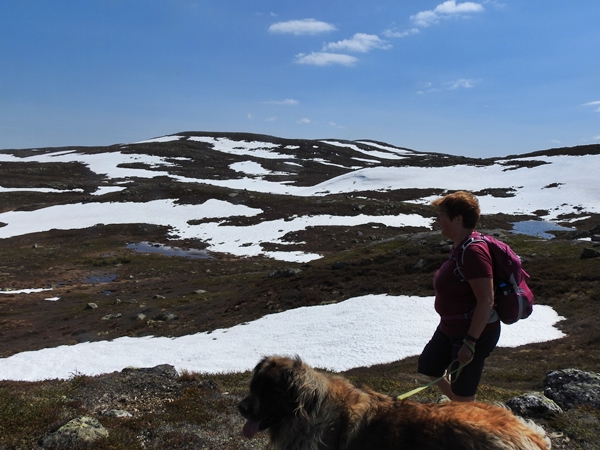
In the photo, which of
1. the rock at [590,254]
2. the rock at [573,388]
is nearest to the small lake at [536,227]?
the rock at [590,254]

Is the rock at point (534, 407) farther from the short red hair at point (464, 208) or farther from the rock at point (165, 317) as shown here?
the rock at point (165, 317)

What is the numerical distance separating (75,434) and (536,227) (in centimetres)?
6281

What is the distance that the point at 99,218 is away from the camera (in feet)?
221

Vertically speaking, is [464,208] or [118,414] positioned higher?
[464,208]

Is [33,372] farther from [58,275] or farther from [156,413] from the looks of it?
[58,275]

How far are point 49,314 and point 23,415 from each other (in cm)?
2838

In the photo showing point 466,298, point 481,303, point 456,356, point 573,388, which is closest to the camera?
point 481,303

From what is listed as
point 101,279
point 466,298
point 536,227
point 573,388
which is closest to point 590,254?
point 573,388

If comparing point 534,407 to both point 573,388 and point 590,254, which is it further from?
point 590,254

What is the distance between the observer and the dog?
3680 millimetres

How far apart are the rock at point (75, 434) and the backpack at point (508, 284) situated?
6316mm

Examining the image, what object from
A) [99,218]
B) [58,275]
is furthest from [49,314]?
[99,218]

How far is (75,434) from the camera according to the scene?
662cm

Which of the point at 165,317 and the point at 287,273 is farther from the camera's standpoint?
the point at 287,273
